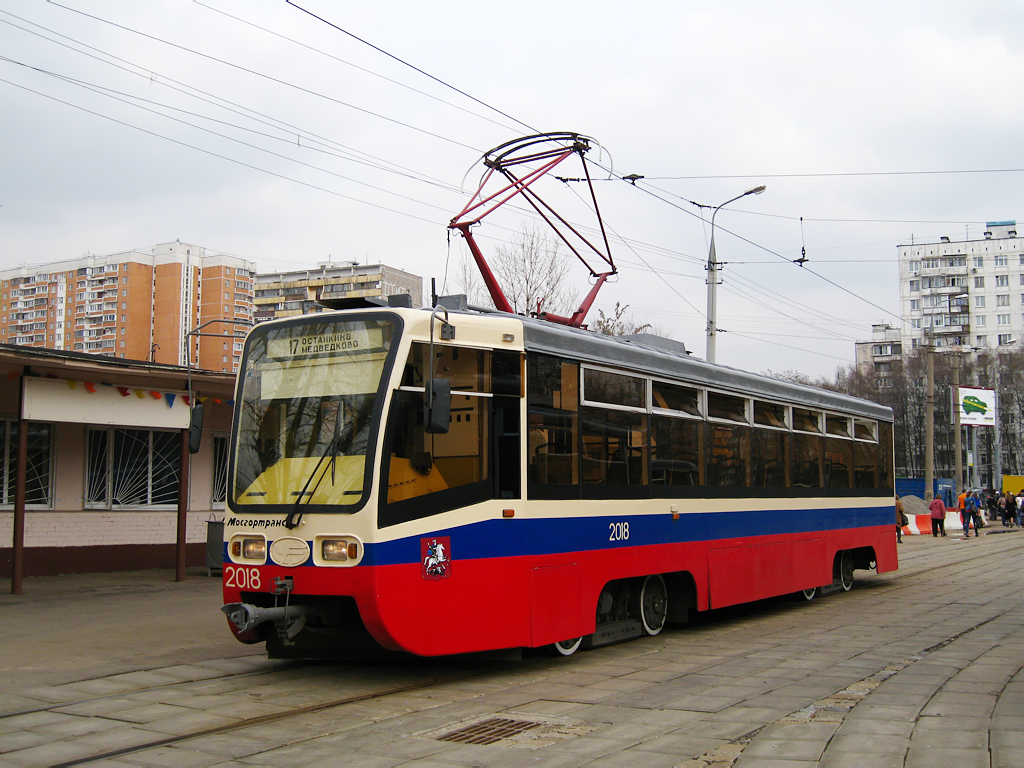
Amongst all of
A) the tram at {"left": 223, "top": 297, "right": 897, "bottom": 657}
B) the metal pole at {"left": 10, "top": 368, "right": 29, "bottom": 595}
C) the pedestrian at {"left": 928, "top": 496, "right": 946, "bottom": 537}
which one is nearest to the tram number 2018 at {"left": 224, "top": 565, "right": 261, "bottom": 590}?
the tram at {"left": 223, "top": 297, "right": 897, "bottom": 657}

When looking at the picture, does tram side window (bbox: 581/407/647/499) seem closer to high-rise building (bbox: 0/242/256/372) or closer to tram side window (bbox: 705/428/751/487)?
tram side window (bbox: 705/428/751/487)

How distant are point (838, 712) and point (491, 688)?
270 cm

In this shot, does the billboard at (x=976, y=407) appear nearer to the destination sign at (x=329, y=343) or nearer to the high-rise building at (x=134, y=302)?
the high-rise building at (x=134, y=302)

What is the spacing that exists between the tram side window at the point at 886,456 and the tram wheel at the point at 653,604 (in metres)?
7.46

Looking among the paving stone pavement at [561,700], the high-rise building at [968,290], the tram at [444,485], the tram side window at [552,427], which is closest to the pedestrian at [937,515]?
the paving stone pavement at [561,700]

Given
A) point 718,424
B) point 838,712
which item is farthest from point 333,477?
point 718,424

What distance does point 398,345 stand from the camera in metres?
7.79

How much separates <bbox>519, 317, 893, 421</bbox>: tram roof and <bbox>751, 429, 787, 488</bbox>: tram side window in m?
0.54

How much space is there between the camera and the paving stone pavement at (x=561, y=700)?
589 cm

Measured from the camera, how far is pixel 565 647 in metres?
9.27

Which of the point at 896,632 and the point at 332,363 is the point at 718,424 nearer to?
the point at 896,632

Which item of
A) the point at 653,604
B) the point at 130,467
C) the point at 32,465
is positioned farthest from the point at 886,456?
the point at 32,465

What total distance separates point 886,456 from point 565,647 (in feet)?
33.5

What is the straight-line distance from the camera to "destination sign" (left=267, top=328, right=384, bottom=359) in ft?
26.1
